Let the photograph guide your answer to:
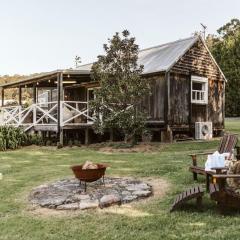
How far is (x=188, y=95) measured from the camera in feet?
70.3

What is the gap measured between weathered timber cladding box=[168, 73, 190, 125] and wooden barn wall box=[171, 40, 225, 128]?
38 centimetres

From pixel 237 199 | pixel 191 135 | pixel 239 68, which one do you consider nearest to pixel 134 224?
pixel 237 199

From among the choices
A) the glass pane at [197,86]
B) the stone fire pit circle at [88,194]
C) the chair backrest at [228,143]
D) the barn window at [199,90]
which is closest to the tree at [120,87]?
the barn window at [199,90]

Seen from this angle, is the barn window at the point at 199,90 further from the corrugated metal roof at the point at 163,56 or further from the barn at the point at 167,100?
the corrugated metal roof at the point at 163,56

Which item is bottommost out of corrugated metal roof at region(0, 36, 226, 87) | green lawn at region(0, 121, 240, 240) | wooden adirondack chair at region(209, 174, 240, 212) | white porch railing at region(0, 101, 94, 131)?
green lawn at region(0, 121, 240, 240)

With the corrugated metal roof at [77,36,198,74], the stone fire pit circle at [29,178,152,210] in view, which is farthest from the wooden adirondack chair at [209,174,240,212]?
the corrugated metal roof at [77,36,198,74]

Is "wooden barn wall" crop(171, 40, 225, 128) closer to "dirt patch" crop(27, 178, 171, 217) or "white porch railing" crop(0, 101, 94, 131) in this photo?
"white porch railing" crop(0, 101, 94, 131)

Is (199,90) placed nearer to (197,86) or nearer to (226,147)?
(197,86)

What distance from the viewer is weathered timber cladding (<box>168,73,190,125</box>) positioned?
Answer: 20516 mm

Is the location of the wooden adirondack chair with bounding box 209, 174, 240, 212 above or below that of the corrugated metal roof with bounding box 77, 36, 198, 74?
below

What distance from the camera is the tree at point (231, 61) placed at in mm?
40094

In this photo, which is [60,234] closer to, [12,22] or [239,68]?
[12,22]

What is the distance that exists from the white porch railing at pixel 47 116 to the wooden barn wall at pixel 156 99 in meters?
2.81

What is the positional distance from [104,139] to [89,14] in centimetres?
892
